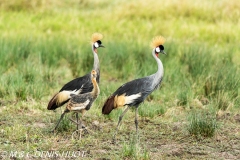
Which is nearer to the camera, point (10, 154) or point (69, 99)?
point (10, 154)

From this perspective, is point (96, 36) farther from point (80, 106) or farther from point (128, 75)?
point (128, 75)

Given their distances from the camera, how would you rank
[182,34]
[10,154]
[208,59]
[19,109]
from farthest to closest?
[182,34] < [208,59] < [19,109] < [10,154]

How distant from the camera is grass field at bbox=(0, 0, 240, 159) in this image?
700 centimetres

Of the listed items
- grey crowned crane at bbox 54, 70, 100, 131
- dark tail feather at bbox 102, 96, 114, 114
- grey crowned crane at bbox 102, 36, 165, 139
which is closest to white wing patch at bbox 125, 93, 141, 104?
grey crowned crane at bbox 102, 36, 165, 139

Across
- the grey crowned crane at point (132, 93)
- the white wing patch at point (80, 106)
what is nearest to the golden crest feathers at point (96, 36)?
the grey crowned crane at point (132, 93)

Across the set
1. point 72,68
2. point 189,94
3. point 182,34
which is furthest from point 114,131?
point 182,34

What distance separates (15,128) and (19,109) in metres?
1.13

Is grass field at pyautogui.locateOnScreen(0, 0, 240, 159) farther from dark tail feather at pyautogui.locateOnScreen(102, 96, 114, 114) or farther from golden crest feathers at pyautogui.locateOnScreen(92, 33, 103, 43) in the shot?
golden crest feathers at pyautogui.locateOnScreen(92, 33, 103, 43)

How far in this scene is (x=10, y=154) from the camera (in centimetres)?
645

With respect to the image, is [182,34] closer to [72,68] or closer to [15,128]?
[72,68]

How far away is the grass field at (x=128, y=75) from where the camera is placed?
700 centimetres

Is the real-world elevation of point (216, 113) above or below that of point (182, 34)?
below

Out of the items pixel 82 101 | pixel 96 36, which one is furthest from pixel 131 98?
pixel 96 36

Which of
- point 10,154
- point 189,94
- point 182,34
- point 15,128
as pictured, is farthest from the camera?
point 182,34
